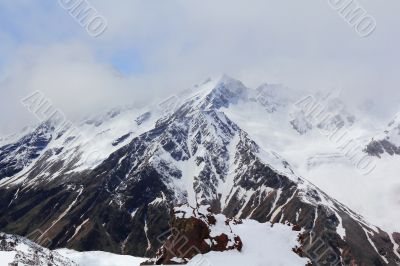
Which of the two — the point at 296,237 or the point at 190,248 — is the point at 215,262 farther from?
the point at 296,237

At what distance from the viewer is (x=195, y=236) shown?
98.0m

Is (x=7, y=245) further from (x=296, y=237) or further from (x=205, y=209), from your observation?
(x=296, y=237)

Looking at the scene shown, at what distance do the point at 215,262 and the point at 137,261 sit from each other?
67.6 m

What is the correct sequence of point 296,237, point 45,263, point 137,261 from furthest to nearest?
point 137,261
point 45,263
point 296,237

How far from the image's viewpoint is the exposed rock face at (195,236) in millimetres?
96250

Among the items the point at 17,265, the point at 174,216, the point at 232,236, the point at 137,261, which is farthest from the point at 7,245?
the point at 232,236

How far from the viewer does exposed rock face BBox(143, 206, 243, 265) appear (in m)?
96.2

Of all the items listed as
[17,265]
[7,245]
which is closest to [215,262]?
[17,265]

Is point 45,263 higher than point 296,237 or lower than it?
lower

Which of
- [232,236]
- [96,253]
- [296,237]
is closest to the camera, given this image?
[232,236]

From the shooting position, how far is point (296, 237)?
4198 inches

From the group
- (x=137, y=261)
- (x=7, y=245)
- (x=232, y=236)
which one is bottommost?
(x=7, y=245)

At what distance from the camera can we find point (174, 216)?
340ft

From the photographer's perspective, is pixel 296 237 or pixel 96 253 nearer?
pixel 296 237
